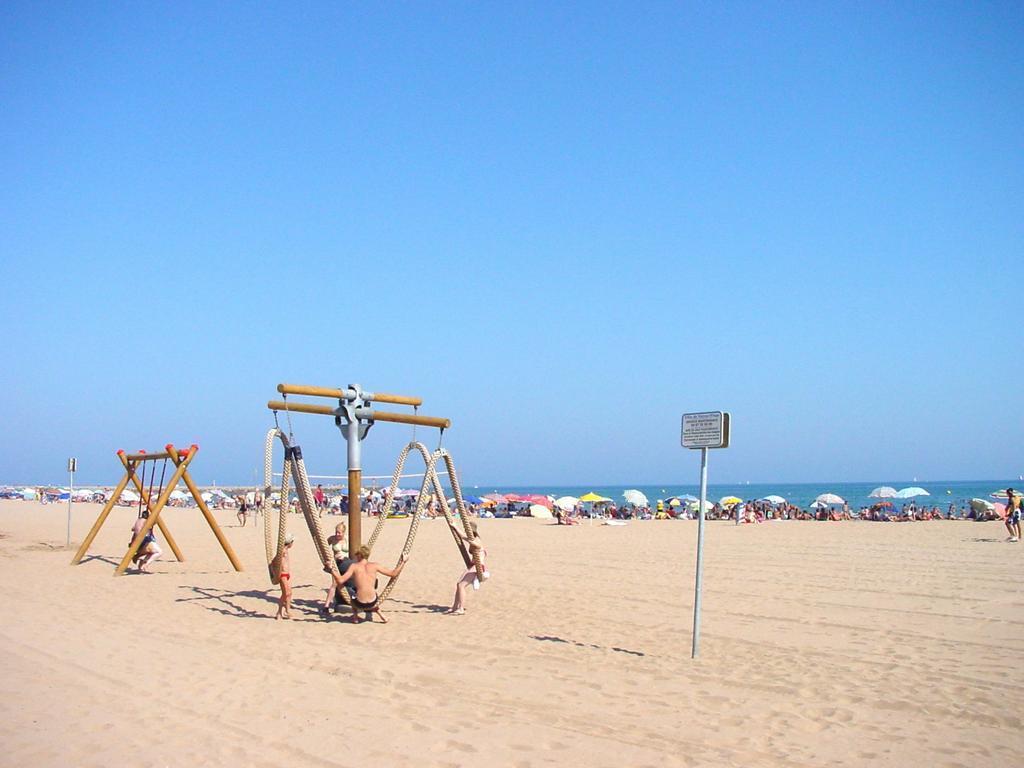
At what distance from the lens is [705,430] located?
843 centimetres

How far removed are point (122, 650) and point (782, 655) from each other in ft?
22.3

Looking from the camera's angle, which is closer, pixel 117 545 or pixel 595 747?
pixel 595 747

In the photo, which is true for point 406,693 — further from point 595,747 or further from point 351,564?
point 351,564

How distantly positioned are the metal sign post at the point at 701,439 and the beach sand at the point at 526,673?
51cm

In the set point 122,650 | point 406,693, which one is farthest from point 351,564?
point 406,693

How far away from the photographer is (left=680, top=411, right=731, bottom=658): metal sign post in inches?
323

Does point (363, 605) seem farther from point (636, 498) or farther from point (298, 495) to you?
point (636, 498)

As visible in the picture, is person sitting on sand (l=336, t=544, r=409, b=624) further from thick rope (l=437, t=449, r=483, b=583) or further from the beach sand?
thick rope (l=437, t=449, r=483, b=583)

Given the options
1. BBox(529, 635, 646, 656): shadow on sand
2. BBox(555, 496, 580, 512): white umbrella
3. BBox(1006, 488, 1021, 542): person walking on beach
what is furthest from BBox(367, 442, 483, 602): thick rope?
BBox(555, 496, 580, 512): white umbrella

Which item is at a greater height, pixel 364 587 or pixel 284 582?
pixel 364 587

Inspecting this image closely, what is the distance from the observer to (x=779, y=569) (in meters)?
16.6

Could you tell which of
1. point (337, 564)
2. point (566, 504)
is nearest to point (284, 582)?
point (337, 564)

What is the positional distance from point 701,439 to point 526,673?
2842mm

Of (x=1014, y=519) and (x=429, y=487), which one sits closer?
(x=429, y=487)
